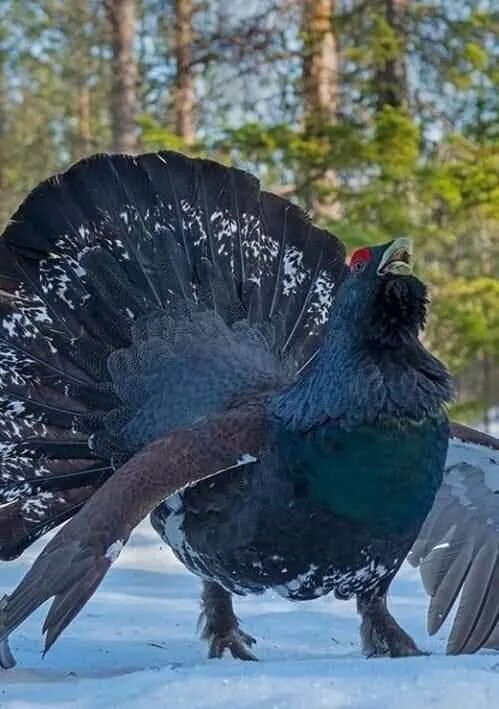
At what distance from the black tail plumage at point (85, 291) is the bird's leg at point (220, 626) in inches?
27.2

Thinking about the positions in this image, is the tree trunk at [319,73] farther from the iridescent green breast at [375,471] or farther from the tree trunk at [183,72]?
the iridescent green breast at [375,471]

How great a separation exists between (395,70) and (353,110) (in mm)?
610

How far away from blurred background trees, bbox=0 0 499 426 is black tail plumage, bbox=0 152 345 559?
4407mm

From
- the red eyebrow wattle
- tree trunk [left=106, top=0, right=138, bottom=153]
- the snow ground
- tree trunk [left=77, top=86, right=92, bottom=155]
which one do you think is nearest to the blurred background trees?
tree trunk [left=106, top=0, right=138, bottom=153]

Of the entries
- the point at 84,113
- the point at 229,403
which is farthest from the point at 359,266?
the point at 84,113

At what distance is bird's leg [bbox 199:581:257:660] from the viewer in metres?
4.25

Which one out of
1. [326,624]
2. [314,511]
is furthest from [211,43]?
[314,511]

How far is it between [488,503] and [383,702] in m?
2.23

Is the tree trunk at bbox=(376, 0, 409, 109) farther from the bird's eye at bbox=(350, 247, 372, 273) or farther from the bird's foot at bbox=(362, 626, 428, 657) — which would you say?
the bird's foot at bbox=(362, 626, 428, 657)

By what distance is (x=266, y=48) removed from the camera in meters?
11.7


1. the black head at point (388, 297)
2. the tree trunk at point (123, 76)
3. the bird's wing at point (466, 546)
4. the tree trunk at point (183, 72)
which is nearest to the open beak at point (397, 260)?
the black head at point (388, 297)

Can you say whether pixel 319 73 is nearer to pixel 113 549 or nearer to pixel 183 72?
pixel 183 72

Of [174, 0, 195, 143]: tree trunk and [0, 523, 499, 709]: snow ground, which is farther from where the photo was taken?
[174, 0, 195, 143]: tree trunk

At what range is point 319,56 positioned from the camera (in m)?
11.3
